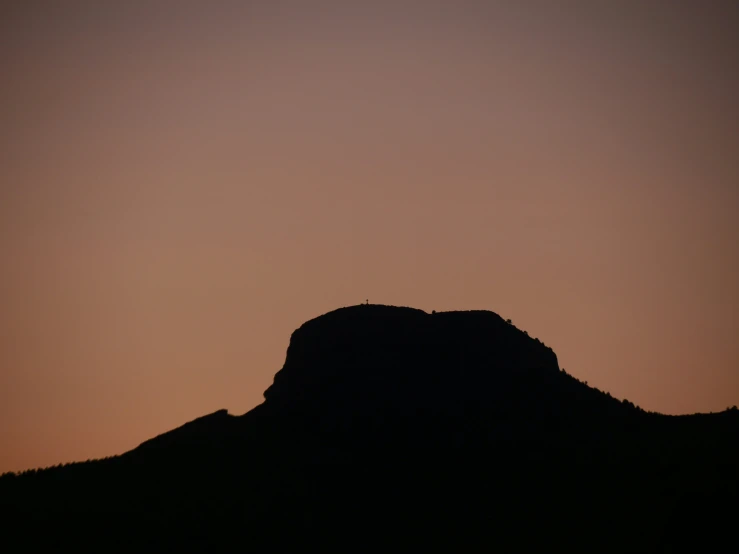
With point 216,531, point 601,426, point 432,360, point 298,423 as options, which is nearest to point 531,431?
point 601,426

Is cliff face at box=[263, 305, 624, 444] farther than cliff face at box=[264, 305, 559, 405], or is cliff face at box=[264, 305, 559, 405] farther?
cliff face at box=[264, 305, 559, 405]

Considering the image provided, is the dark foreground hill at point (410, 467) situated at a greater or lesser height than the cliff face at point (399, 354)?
lesser

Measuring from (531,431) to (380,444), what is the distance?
1431cm

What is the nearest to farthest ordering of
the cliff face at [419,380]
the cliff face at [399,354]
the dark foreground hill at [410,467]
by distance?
1. the dark foreground hill at [410,467]
2. the cliff face at [419,380]
3. the cliff face at [399,354]

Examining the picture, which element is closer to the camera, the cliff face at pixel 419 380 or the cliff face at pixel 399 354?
the cliff face at pixel 419 380

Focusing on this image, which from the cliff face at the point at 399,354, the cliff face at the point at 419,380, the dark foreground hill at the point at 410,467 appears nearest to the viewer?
the dark foreground hill at the point at 410,467

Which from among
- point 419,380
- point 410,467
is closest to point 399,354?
point 419,380

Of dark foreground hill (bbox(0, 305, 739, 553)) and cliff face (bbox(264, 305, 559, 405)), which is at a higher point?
cliff face (bbox(264, 305, 559, 405))

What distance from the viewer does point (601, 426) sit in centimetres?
8869

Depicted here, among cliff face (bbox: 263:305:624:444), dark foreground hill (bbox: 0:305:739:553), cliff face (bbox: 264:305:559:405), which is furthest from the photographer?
cliff face (bbox: 264:305:559:405)

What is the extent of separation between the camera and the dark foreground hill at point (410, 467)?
75.0 m

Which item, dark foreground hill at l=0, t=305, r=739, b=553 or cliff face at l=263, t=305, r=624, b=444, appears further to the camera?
cliff face at l=263, t=305, r=624, b=444

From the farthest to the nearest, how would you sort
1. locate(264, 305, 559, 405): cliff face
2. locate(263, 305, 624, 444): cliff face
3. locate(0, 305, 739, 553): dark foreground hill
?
1. locate(264, 305, 559, 405): cliff face
2. locate(263, 305, 624, 444): cliff face
3. locate(0, 305, 739, 553): dark foreground hill

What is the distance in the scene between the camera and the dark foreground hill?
7500 centimetres
